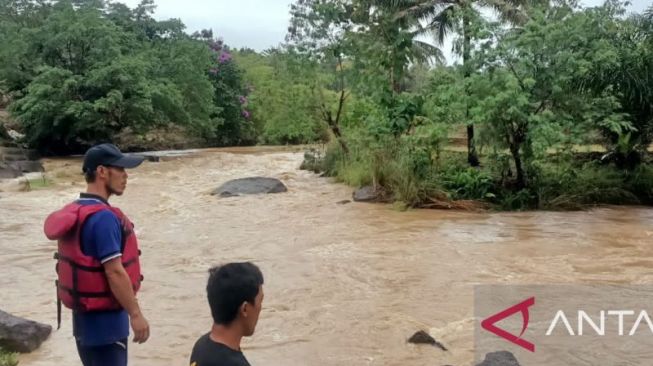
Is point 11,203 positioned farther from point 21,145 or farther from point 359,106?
point 21,145

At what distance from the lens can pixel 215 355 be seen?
6.92ft

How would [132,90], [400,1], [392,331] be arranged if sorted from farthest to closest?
[132,90], [400,1], [392,331]

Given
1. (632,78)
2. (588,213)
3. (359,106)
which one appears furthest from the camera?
(359,106)

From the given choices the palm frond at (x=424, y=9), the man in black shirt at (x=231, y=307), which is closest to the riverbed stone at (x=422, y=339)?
the man in black shirt at (x=231, y=307)

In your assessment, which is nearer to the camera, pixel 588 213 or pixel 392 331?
pixel 392 331

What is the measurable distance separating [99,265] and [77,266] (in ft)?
0.32

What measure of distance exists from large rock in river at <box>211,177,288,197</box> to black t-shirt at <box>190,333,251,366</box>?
13.0m

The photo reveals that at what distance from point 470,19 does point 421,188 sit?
3599mm

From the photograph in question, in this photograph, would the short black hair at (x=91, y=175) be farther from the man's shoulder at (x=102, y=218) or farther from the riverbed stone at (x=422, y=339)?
the riverbed stone at (x=422, y=339)

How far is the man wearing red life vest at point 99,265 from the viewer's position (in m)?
2.78

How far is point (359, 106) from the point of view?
17.3m

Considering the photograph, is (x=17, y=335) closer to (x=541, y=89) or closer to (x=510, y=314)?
(x=510, y=314)

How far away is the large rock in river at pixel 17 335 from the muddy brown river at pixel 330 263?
4.2 inches

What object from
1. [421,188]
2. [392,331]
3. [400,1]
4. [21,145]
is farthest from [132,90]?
[392,331]
